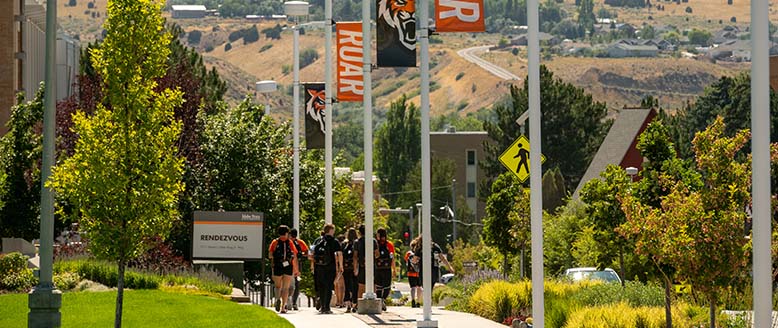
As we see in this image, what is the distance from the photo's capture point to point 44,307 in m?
21.8

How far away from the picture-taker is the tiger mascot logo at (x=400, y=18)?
25609 mm

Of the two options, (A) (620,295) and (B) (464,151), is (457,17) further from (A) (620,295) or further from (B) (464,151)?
(B) (464,151)

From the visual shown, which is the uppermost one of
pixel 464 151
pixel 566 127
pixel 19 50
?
pixel 19 50

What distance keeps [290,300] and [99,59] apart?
1021 cm

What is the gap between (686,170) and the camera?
21.6m

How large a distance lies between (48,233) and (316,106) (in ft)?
49.5

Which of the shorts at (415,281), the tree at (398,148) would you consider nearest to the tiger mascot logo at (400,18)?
the shorts at (415,281)

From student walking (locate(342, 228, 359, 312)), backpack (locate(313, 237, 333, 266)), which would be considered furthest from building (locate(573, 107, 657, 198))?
backpack (locate(313, 237, 333, 266))

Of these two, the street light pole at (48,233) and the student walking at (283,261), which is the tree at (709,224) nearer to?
the street light pole at (48,233)

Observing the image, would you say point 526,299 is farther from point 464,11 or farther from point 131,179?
point 131,179

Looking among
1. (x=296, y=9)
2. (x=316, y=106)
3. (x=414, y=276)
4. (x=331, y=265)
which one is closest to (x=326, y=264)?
(x=331, y=265)

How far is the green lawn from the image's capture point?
77.7 feet

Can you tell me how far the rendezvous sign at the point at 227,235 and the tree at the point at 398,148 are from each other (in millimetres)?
85900

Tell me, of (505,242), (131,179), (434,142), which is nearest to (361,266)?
(131,179)
